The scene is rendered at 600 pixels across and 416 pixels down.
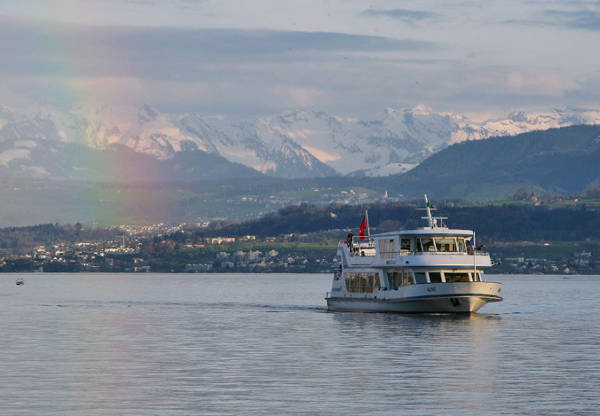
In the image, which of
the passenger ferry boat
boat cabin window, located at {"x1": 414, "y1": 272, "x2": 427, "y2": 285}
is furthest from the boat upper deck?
boat cabin window, located at {"x1": 414, "y1": 272, "x2": 427, "y2": 285}

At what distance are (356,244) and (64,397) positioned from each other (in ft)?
238

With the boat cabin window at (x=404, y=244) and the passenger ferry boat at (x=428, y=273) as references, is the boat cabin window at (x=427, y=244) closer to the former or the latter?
the passenger ferry boat at (x=428, y=273)

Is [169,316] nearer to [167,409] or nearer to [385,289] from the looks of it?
[385,289]

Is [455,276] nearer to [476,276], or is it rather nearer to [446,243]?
[476,276]

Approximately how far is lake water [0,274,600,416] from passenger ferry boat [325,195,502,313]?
73.8 inches

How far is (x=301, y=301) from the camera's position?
174750 mm

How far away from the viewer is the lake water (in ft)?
178

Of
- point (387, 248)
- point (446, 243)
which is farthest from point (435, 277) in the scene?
point (387, 248)

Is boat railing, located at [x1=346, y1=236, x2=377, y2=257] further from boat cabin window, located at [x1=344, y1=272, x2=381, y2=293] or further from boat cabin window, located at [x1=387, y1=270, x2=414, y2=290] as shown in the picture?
boat cabin window, located at [x1=387, y1=270, x2=414, y2=290]

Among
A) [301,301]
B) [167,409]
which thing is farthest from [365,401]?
[301,301]

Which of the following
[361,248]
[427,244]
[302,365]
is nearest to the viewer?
[302,365]

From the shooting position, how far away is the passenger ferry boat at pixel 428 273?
111000 mm

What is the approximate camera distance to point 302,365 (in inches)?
2803

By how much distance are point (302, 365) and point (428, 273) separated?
1670 inches
